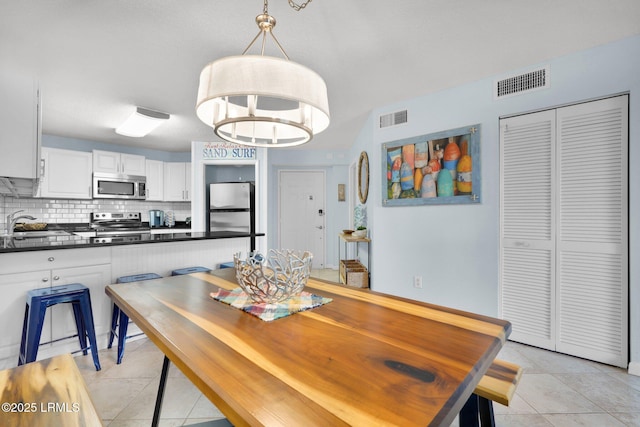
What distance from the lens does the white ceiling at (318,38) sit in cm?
177

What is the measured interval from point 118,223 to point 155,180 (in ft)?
3.11

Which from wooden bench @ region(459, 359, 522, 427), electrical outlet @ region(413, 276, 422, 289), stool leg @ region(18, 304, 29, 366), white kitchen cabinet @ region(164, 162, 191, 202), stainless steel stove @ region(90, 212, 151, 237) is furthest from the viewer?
white kitchen cabinet @ region(164, 162, 191, 202)

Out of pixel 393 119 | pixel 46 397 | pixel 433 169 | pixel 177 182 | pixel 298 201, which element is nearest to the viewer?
pixel 46 397

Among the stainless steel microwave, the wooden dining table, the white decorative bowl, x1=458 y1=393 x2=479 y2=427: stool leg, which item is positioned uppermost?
the stainless steel microwave

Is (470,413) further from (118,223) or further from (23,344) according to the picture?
(118,223)

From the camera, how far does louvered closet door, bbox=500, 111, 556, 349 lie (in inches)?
93.2

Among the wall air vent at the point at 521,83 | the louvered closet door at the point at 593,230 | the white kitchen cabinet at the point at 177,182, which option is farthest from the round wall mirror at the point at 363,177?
the white kitchen cabinet at the point at 177,182

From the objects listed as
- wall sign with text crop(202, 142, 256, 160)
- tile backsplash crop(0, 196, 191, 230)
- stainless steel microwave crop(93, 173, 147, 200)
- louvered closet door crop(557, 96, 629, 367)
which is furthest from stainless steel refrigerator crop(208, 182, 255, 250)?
louvered closet door crop(557, 96, 629, 367)

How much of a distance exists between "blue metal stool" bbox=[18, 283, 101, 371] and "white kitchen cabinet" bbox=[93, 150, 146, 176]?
3418 mm

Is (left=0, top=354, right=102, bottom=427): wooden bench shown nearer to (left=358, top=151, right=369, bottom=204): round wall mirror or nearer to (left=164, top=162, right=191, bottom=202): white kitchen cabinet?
(left=358, top=151, right=369, bottom=204): round wall mirror

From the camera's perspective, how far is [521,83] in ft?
8.11

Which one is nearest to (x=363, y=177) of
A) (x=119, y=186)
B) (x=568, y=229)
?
(x=568, y=229)

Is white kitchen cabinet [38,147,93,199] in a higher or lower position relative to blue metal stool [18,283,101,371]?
higher

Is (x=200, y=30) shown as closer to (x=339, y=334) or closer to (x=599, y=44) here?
(x=339, y=334)
